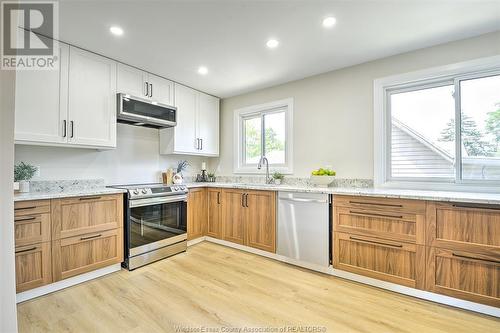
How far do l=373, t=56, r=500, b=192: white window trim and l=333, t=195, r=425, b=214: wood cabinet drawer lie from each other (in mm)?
578

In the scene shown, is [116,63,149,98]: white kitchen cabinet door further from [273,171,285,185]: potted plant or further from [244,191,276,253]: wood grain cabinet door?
[273,171,285,185]: potted plant

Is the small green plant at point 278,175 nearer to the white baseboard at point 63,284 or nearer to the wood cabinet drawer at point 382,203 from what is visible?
the wood cabinet drawer at point 382,203

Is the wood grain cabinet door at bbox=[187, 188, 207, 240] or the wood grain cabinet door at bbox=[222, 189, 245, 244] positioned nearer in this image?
the wood grain cabinet door at bbox=[222, 189, 245, 244]

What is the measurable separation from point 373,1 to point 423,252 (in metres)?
2.13

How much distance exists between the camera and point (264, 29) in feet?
7.19

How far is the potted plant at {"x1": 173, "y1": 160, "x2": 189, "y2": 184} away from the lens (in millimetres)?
3572

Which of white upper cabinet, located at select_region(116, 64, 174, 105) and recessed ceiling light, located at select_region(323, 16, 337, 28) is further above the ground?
recessed ceiling light, located at select_region(323, 16, 337, 28)

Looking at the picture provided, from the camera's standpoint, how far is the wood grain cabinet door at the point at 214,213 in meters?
3.52

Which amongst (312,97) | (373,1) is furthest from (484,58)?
(312,97)

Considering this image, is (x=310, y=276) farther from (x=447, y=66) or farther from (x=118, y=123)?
(x=118, y=123)

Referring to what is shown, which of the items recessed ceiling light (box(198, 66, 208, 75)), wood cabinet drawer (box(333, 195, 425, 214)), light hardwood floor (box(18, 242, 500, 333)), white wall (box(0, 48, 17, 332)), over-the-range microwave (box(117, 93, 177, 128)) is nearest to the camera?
white wall (box(0, 48, 17, 332))

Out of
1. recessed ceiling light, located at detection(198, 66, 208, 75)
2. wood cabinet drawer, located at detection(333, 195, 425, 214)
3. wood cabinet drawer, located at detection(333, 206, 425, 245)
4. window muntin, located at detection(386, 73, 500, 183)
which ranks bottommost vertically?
wood cabinet drawer, located at detection(333, 206, 425, 245)

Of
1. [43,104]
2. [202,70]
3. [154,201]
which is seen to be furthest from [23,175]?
[202,70]

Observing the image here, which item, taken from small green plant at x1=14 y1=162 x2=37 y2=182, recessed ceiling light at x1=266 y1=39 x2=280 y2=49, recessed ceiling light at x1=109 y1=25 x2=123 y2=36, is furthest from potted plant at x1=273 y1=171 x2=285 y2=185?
small green plant at x1=14 y1=162 x2=37 y2=182
